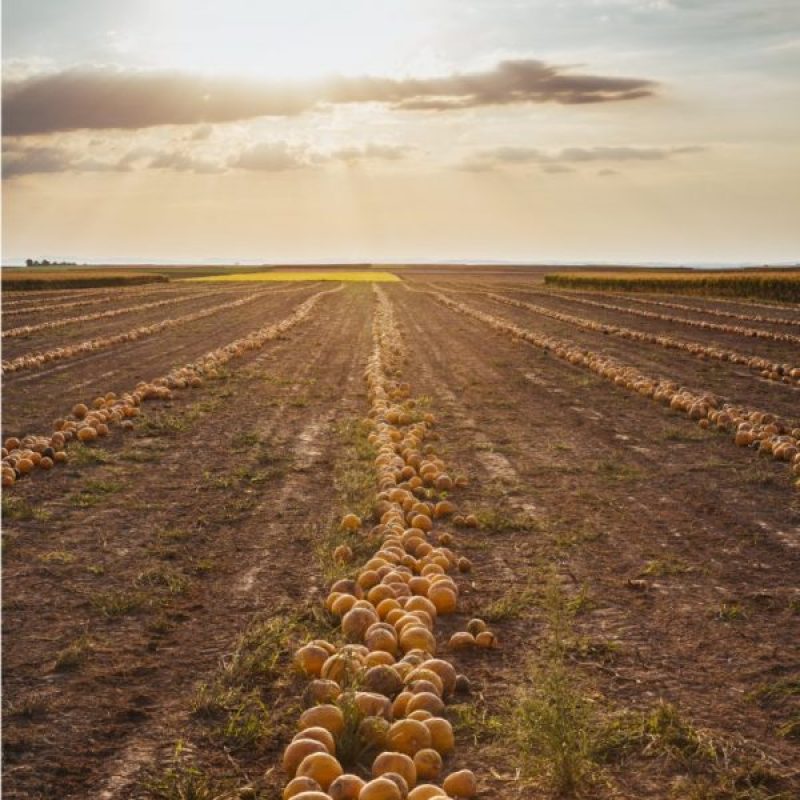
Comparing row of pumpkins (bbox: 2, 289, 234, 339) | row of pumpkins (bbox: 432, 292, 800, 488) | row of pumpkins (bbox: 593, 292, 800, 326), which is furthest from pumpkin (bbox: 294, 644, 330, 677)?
row of pumpkins (bbox: 593, 292, 800, 326)

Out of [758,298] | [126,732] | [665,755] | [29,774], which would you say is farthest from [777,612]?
[758,298]

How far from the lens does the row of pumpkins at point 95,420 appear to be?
11.4 metres

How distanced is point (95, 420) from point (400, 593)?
8.35 m

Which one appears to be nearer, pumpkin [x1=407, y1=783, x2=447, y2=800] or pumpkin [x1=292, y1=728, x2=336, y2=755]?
pumpkin [x1=407, y1=783, x2=447, y2=800]

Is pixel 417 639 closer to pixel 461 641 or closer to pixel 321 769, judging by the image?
pixel 461 641

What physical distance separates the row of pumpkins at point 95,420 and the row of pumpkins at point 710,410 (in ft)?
28.0

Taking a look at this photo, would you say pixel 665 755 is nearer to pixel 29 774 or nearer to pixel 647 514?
pixel 29 774

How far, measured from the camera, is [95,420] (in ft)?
44.5

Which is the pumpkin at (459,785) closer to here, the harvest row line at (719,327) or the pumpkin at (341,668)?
the pumpkin at (341,668)

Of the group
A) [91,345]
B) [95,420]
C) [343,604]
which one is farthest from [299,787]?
[91,345]

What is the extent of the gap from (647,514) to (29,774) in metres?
6.54

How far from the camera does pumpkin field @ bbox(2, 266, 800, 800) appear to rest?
472cm

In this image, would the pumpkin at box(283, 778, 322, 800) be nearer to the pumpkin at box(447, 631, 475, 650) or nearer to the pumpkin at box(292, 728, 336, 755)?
the pumpkin at box(292, 728, 336, 755)

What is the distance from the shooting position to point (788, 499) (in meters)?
10.1
